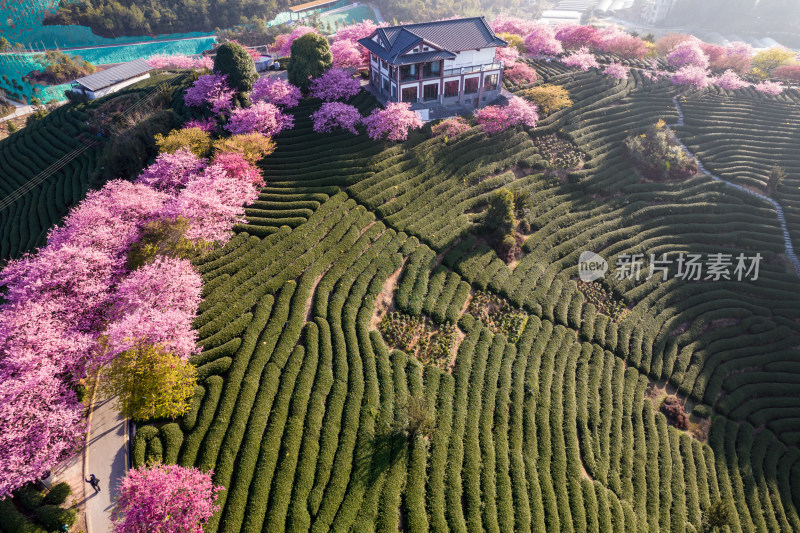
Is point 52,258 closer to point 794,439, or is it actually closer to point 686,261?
point 686,261

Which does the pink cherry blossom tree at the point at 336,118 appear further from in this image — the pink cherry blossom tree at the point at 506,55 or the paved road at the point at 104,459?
the paved road at the point at 104,459

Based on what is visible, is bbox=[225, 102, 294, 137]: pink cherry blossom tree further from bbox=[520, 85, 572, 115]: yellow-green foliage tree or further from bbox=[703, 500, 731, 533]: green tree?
bbox=[703, 500, 731, 533]: green tree

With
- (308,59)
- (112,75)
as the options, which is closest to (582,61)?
(308,59)

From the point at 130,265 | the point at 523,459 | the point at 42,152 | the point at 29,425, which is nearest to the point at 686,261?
the point at 523,459

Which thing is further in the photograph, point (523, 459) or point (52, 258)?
point (52, 258)

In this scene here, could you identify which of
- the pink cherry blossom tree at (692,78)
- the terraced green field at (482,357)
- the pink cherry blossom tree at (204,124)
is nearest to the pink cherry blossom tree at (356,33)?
the terraced green field at (482,357)

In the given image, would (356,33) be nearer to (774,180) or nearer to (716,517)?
(774,180)
